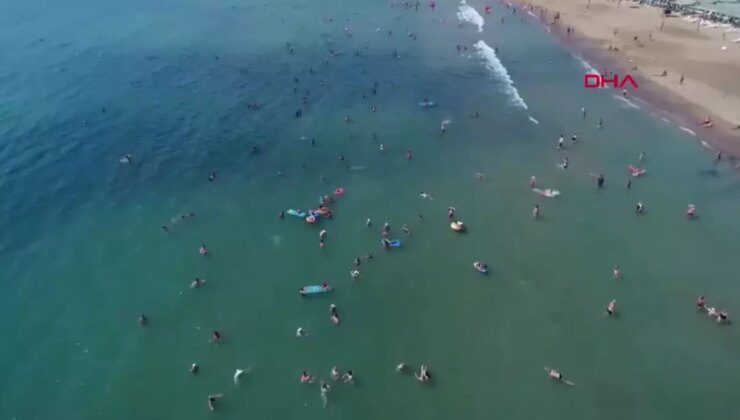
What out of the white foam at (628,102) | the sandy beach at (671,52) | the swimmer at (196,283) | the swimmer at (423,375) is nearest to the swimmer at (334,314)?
the swimmer at (423,375)

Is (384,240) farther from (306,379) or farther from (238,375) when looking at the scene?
(238,375)

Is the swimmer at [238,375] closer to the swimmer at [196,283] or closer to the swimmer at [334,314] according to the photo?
the swimmer at [334,314]

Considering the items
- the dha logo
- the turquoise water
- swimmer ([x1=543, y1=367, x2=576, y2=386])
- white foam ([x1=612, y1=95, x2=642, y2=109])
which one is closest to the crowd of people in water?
swimmer ([x1=543, y1=367, x2=576, y2=386])

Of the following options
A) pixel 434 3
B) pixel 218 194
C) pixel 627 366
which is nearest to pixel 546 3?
pixel 434 3

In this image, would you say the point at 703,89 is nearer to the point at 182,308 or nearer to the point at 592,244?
the point at 592,244

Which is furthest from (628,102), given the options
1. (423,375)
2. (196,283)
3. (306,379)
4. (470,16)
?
(196,283)

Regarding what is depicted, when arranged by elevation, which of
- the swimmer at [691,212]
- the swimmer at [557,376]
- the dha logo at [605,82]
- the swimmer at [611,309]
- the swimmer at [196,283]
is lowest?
the swimmer at [557,376]
